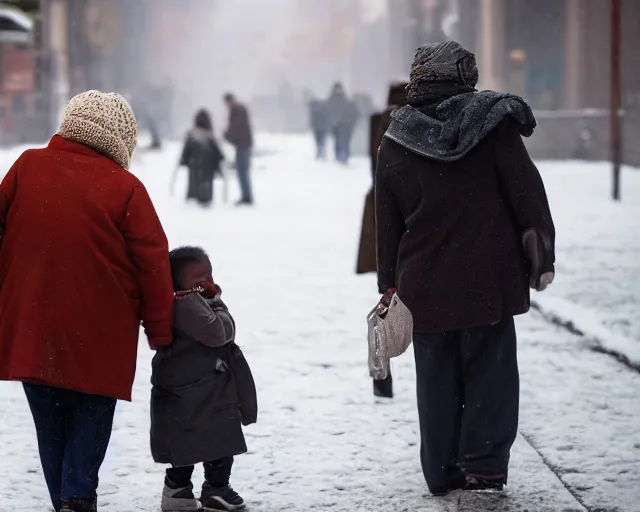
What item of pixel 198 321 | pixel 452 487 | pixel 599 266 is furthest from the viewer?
pixel 599 266

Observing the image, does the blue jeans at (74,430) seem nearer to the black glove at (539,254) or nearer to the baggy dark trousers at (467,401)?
the baggy dark trousers at (467,401)

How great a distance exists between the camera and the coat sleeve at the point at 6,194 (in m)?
4.22

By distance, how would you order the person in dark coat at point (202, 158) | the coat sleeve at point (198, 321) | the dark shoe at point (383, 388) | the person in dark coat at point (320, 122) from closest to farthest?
1. the coat sleeve at point (198, 321)
2. the dark shoe at point (383, 388)
3. the person in dark coat at point (202, 158)
4. the person in dark coat at point (320, 122)

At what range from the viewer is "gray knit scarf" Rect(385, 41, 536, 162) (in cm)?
460

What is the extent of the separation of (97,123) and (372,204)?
5477mm

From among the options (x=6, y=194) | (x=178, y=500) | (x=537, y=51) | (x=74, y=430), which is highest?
(x=6, y=194)

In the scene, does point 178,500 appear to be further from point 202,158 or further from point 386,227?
point 202,158

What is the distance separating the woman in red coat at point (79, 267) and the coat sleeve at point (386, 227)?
3.22 ft

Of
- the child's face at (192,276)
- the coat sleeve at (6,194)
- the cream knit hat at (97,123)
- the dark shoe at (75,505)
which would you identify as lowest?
the dark shoe at (75,505)

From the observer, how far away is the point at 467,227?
186 inches

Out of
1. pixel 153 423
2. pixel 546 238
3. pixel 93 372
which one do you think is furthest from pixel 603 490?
pixel 93 372

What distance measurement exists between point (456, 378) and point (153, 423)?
1.19 meters

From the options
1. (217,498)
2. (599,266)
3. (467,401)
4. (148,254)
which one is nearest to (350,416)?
(467,401)

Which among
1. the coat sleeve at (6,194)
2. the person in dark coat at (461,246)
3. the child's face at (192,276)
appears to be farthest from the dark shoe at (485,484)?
the coat sleeve at (6,194)
